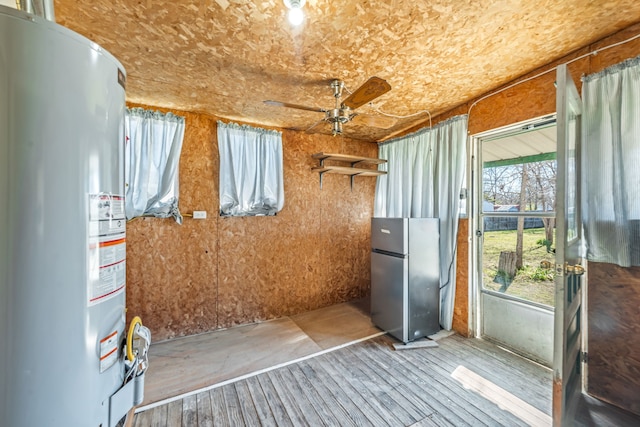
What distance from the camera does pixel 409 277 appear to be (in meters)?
2.44

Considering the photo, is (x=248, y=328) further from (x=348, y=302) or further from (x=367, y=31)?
(x=367, y=31)

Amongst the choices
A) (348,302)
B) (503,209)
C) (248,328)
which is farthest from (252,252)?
(503,209)

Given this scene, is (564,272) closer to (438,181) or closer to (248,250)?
(438,181)

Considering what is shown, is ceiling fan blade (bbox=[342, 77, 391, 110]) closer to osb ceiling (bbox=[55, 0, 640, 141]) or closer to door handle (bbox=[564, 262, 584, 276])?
osb ceiling (bbox=[55, 0, 640, 141])

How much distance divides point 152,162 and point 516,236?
3.48 meters

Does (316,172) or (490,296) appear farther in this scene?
(316,172)

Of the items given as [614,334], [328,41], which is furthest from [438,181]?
[328,41]

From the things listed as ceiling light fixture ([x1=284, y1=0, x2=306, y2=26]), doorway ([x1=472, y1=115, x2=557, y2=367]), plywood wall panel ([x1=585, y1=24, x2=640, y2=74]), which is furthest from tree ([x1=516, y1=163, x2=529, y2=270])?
ceiling light fixture ([x1=284, y1=0, x2=306, y2=26])

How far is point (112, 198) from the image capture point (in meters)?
0.75

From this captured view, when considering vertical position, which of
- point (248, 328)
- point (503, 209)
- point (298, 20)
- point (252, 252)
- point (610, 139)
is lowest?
point (248, 328)

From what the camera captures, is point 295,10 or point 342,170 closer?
point 295,10

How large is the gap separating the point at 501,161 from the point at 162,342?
12.3 feet

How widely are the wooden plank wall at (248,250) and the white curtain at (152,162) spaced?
113mm

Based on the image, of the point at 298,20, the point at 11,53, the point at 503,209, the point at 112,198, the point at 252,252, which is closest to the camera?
the point at 11,53
